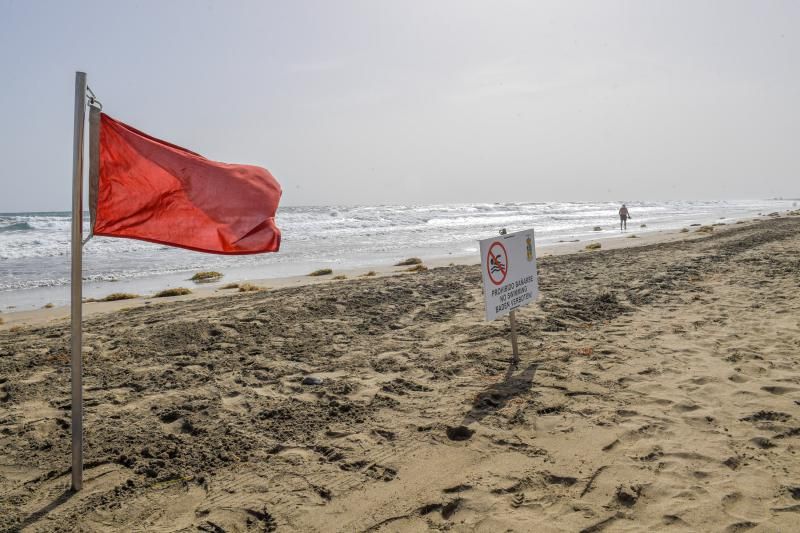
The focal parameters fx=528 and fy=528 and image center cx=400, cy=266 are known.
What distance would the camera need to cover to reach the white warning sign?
222 inches

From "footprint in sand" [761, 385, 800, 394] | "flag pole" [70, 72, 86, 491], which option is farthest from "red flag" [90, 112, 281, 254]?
"footprint in sand" [761, 385, 800, 394]

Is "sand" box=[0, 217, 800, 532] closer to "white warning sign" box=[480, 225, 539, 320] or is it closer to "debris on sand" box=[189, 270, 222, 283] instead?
"white warning sign" box=[480, 225, 539, 320]

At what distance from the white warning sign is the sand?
2.36 feet

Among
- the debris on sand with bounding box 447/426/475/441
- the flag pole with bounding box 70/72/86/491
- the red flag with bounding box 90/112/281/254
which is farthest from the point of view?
the debris on sand with bounding box 447/426/475/441

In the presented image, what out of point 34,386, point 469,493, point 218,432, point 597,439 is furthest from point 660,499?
Result: point 34,386

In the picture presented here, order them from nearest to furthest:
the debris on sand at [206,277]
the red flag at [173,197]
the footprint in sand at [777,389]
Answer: the red flag at [173,197] → the footprint in sand at [777,389] → the debris on sand at [206,277]

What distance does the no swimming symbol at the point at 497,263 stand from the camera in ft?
18.6

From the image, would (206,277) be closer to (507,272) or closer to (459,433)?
(507,272)

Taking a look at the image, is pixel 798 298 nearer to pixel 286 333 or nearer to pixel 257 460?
pixel 286 333

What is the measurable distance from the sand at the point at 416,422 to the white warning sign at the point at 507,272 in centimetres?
72

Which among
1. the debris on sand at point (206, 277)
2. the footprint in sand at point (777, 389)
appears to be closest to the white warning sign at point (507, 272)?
the footprint in sand at point (777, 389)

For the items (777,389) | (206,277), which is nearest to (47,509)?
(777,389)

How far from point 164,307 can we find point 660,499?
9753 millimetres

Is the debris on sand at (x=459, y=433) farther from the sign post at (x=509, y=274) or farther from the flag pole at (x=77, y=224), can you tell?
the flag pole at (x=77, y=224)
